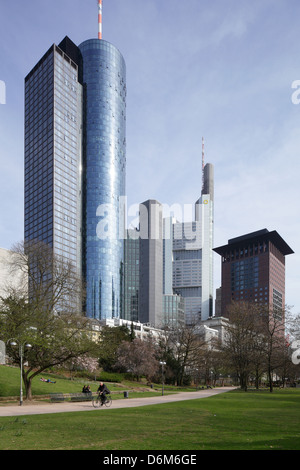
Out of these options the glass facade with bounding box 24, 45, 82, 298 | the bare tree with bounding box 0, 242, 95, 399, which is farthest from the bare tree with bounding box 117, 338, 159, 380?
the glass facade with bounding box 24, 45, 82, 298

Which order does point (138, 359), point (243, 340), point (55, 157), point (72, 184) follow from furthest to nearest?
point (72, 184), point (55, 157), point (138, 359), point (243, 340)

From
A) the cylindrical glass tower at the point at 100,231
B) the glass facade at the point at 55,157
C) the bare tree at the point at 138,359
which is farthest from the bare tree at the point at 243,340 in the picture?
the cylindrical glass tower at the point at 100,231

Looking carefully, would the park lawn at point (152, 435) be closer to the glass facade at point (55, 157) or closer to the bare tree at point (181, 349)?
the bare tree at point (181, 349)

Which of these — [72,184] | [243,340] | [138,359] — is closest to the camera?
[243,340]

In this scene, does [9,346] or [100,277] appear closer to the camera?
[9,346]

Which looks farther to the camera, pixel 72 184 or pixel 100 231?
pixel 100 231

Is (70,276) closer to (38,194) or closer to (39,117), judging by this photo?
(38,194)

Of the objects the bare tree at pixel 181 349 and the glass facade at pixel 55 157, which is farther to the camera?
the glass facade at pixel 55 157

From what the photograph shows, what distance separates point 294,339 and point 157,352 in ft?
95.0

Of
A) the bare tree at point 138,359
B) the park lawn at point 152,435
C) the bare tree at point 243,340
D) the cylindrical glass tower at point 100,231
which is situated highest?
the cylindrical glass tower at point 100,231

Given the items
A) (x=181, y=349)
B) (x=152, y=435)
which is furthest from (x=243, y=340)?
(x=152, y=435)

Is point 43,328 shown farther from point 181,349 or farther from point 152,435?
point 181,349
